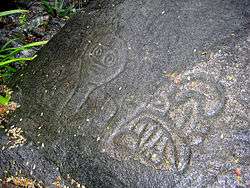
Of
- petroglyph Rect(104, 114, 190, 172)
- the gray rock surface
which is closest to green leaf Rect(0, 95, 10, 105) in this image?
the gray rock surface

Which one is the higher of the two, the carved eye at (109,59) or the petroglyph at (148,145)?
the carved eye at (109,59)

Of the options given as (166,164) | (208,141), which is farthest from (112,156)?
(208,141)

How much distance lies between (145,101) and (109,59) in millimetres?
389

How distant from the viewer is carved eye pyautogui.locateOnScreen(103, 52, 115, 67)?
227cm

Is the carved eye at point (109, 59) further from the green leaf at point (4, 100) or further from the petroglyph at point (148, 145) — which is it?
the green leaf at point (4, 100)

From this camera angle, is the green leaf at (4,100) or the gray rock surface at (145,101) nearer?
the gray rock surface at (145,101)

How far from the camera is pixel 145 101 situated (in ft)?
6.73

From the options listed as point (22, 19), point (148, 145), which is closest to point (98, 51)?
point (148, 145)

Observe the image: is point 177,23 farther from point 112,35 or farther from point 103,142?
point 103,142

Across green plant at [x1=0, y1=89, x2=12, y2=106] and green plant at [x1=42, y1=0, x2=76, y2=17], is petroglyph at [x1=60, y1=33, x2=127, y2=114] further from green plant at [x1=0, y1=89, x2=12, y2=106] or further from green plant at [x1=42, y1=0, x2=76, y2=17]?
green plant at [x1=42, y1=0, x2=76, y2=17]

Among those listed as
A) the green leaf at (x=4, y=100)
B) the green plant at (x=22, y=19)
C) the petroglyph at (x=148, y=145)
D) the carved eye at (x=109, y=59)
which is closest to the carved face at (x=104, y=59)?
the carved eye at (x=109, y=59)

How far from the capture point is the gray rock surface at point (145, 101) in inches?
74.1

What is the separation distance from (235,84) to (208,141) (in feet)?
1.04

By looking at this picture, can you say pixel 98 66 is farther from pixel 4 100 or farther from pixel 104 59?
pixel 4 100
